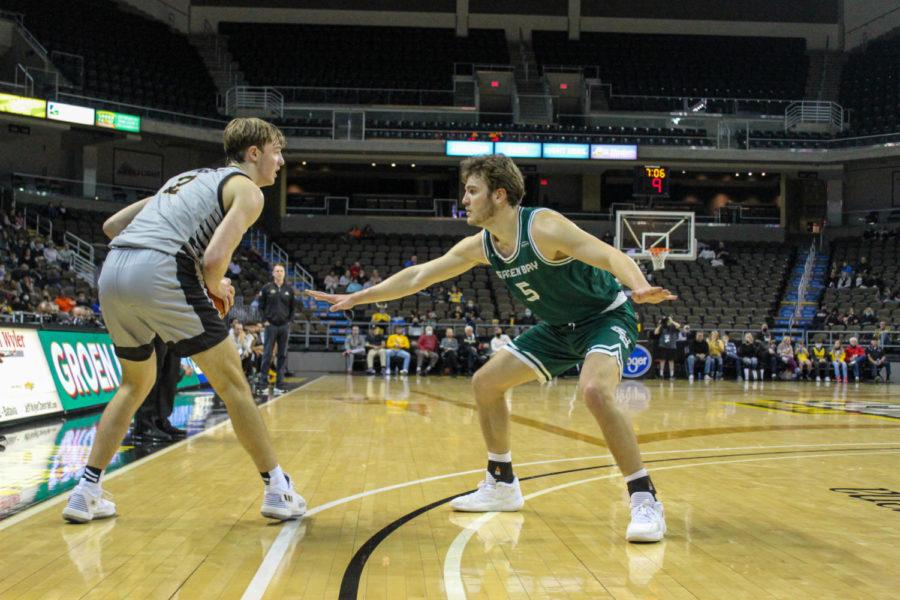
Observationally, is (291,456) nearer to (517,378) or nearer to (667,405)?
(517,378)

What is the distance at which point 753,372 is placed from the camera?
20156mm

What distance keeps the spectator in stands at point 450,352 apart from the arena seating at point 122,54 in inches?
521

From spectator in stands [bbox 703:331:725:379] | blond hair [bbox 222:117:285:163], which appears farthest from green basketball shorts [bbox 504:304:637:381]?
spectator in stands [bbox 703:331:725:379]

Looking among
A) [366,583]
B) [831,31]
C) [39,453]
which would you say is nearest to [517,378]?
[366,583]

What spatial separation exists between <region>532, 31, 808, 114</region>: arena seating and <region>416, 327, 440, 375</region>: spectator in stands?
46.6ft

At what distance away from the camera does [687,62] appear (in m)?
31.2

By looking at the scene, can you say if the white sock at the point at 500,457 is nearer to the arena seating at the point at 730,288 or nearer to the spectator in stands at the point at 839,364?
the spectator in stands at the point at 839,364

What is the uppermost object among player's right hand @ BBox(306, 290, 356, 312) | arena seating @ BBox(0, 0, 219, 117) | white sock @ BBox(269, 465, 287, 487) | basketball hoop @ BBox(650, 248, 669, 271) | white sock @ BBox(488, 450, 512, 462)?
arena seating @ BBox(0, 0, 219, 117)

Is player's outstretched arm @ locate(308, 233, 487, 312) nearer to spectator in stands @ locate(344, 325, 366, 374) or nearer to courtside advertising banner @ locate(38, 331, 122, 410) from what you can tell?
courtside advertising banner @ locate(38, 331, 122, 410)

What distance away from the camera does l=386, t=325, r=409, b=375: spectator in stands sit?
18.9 m

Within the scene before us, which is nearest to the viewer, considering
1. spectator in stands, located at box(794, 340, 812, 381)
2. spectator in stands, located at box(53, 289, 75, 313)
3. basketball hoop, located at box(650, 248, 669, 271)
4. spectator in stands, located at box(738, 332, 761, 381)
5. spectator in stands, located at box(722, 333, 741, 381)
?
spectator in stands, located at box(53, 289, 75, 313)

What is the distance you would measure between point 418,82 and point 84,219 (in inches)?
502

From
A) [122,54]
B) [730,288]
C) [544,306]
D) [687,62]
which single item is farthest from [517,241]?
[687,62]

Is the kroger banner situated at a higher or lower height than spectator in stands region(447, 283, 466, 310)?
lower
